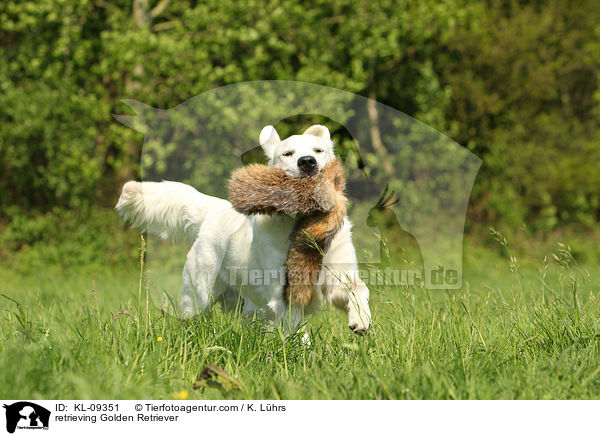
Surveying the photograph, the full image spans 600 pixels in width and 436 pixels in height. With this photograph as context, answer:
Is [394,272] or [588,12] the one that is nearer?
[394,272]

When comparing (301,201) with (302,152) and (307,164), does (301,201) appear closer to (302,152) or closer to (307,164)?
(307,164)

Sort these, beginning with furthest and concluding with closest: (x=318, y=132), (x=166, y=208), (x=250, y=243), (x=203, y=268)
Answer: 1. (x=166, y=208)
2. (x=203, y=268)
3. (x=250, y=243)
4. (x=318, y=132)

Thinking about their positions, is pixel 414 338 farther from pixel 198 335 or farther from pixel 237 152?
pixel 237 152

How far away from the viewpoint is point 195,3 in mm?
10484

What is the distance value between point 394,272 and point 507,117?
932 centimetres

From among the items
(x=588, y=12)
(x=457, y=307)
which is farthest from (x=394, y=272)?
(x=588, y=12)

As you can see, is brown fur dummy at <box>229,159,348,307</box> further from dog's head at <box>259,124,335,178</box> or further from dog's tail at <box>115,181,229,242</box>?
dog's tail at <box>115,181,229,242</box>

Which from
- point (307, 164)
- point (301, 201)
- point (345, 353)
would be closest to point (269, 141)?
point (307, 164)

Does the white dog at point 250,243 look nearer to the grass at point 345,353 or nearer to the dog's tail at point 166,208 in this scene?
the dog's tail at point 166,208

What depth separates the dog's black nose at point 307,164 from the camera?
3602mm
